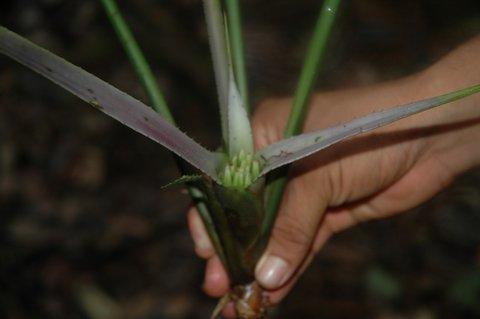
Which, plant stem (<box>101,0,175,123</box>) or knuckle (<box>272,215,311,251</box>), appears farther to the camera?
knuckle (<box>272,215,311,251</box>)

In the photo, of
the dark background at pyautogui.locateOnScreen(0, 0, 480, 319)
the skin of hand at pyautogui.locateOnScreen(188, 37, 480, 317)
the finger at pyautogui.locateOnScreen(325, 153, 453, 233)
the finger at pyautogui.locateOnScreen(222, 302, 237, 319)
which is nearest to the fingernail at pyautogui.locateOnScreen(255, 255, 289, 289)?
the skin of hand at pyautogui.locateOnScreen(188, 37, 480, 317)

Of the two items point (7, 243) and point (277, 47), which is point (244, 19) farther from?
point (7, 243)

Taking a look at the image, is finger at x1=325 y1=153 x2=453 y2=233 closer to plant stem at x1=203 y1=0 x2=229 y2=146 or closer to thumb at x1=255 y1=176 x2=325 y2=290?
thumb at x1=255 y1=176 x2=325 y2=290

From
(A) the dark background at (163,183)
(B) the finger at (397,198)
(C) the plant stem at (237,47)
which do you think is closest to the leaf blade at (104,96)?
(C) the plant stem at (237,47)

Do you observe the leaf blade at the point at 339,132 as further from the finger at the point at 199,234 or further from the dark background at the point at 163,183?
the dark background at the point at 163,183

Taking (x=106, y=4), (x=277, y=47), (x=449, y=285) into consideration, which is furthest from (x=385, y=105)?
(x=277, y=47)

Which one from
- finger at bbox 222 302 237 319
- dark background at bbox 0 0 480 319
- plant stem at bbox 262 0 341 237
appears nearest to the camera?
plant stem at bbox 262 0 341 237

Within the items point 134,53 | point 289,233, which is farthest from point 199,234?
point 134,53
